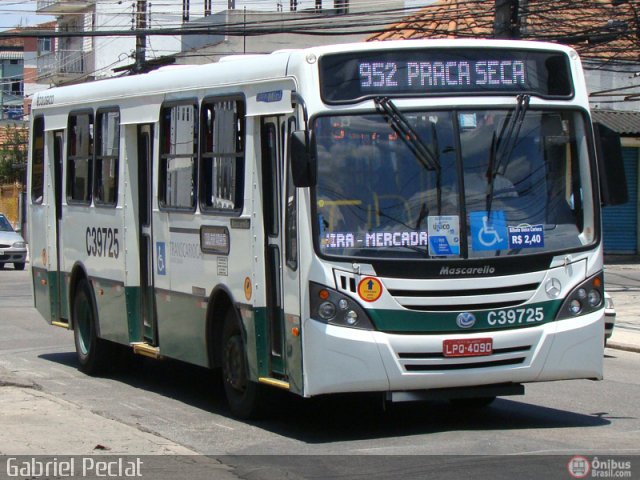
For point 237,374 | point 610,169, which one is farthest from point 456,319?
point 237,374

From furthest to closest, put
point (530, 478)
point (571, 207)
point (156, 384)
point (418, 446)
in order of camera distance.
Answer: point (156, 384) → point (571, 207) → point (418, 446) → point (530, 478)

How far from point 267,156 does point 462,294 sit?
80.0 inches

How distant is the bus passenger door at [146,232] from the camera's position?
39.6 feet

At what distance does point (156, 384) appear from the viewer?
41.9ft

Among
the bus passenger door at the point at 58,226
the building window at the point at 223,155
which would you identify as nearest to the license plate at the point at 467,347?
the building window at the point at 223,155

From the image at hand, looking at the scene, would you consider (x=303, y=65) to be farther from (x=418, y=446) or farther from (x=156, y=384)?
(x=156, y=384)

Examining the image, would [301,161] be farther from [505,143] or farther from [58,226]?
[58,226]

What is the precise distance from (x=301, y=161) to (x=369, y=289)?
42.1 inches

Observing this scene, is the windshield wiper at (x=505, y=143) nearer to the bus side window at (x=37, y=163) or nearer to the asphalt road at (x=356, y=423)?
the asphalt road at (x=356, y=423)

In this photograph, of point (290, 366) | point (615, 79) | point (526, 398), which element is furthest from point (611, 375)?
point (615, 79)

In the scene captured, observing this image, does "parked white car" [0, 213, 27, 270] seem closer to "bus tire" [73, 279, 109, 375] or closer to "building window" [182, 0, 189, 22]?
"bus tire" [73, 279, 109, 375]

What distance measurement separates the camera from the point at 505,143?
9.13 metres

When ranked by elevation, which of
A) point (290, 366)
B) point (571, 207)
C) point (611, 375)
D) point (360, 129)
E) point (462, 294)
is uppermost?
point (360, 129)

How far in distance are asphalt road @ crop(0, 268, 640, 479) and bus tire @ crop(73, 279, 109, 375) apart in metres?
0.21
